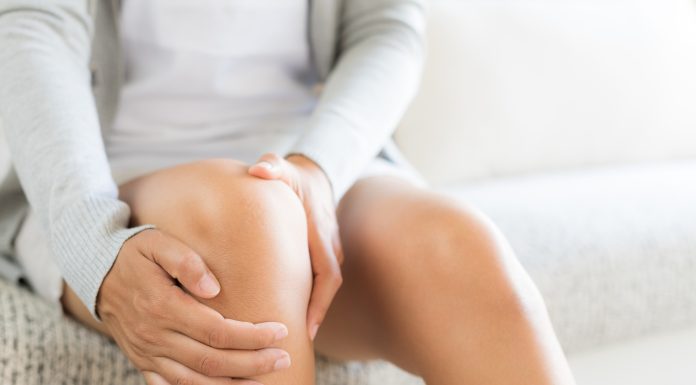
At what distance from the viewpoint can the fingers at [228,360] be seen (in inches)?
21.0

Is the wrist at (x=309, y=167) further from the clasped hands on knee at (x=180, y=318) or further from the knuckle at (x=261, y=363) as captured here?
the knuckle at (x=261, y=363)

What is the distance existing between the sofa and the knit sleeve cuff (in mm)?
160

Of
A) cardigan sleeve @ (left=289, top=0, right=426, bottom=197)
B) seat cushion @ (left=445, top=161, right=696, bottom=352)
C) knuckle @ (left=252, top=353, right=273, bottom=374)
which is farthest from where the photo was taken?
seat cushion @ (left=445, top=161, right=696, bottom=352)

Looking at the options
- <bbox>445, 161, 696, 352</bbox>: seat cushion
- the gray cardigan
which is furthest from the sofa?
the gray cardigan

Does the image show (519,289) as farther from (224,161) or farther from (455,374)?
(224,161)

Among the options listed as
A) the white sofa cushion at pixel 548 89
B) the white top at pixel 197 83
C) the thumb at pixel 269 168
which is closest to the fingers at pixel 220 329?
the thumb at pixel 269 168

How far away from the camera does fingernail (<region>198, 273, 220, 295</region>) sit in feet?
1.77

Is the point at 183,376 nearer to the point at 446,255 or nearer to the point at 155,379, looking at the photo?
the point at 155,379

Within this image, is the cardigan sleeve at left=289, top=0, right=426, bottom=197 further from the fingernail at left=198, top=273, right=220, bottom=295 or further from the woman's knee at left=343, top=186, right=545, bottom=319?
the fingernail at left=198, top=273, right=220, bottom=295

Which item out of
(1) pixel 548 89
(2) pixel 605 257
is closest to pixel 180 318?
(2) pixel 605 257

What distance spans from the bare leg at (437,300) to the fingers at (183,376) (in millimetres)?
156

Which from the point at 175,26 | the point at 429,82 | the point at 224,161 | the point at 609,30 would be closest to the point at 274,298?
the point at 224,161

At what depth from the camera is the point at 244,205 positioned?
1.87ft

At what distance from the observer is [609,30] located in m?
1.39
